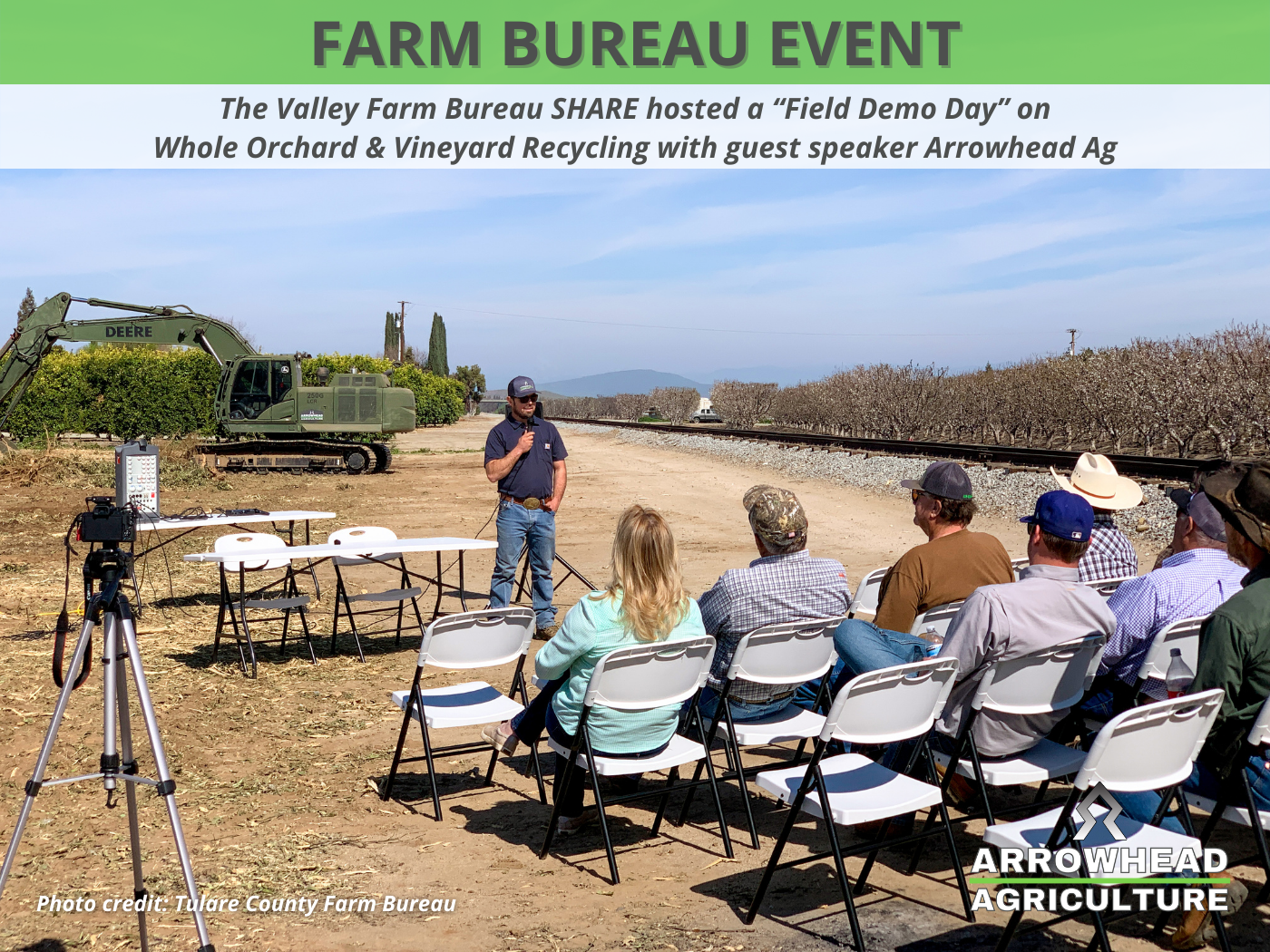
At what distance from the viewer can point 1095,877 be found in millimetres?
2973

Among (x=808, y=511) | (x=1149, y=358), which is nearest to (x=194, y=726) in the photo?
(x=808, y=511)

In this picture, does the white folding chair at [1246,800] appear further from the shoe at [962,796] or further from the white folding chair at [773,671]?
the white folding chair at [773,671]

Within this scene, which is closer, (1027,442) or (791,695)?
(791,695)

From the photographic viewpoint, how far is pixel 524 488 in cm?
764

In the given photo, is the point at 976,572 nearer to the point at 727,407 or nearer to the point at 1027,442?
the point at 1027,442

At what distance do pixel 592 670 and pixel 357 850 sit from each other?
122cm

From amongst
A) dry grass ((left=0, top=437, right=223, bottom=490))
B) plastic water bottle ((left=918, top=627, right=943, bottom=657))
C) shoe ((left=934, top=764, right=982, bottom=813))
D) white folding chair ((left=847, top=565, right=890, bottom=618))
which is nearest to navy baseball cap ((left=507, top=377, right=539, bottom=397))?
white folding chair ((left=847, top=565, right=890, bottom=618))

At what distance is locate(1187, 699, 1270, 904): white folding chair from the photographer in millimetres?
3246

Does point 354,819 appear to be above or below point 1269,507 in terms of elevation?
below

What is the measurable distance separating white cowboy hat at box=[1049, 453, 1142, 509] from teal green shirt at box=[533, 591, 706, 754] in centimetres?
245

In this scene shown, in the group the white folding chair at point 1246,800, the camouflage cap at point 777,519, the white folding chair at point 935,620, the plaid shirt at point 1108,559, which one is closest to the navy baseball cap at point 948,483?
the white folding chair at point 935,620

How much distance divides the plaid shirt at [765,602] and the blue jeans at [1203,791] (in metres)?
1.31

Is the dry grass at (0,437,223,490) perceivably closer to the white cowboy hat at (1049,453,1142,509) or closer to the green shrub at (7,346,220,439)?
the green shrub at (7,346,220,439)

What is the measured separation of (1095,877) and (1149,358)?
26.9 meters
